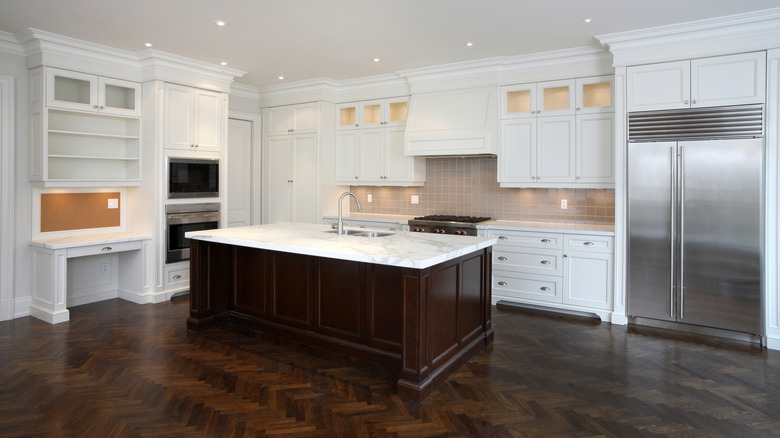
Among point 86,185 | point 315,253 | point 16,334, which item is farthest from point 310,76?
point 16,334

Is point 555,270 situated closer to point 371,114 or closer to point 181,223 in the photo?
point 371,114

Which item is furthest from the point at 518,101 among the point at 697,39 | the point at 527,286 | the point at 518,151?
the point at 527,286

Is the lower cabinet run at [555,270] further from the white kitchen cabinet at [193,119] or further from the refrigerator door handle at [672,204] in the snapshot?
the white kitchen cabinet at [193,119]

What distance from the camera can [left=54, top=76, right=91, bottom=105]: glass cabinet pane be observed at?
189 inches

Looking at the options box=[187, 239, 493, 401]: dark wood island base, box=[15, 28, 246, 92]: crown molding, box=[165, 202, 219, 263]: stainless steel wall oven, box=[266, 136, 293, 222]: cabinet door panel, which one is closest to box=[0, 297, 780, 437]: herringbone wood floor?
box=[187, 239, 493, 401]: dark wood island base

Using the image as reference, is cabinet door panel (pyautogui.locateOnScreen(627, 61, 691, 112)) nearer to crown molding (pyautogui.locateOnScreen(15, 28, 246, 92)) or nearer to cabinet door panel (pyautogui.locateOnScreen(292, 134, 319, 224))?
cabinet door panel (pyautogui.locateOnScreen(292, 134, 319, 224))

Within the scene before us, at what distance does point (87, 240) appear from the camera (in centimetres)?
486

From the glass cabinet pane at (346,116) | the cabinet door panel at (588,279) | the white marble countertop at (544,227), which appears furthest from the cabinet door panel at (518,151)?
the glass cabinet pane at (346,116)

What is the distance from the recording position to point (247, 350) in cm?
383

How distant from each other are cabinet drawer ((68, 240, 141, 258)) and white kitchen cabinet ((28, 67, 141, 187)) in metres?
0.66

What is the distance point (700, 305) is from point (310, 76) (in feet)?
16.3

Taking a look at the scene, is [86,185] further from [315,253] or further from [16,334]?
[315,253]

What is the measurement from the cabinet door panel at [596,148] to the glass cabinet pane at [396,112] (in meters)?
2.22

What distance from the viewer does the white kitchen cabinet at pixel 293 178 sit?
6.59 meters
